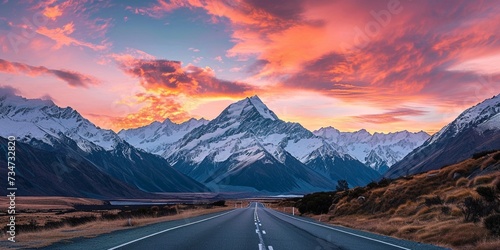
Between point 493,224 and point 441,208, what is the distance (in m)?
12.4

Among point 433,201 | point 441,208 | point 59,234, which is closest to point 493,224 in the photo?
point 441,208

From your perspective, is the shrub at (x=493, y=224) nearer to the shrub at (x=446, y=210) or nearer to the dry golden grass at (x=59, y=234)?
the shrub at (x=446, y=210)

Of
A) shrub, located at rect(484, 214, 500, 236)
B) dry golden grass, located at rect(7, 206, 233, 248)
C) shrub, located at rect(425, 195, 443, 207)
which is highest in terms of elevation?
dry golden grass, located at rect(7, 206, 233, 248)

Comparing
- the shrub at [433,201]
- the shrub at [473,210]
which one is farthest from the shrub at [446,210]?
the shrub at [433,201]

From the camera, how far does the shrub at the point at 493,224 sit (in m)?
20.7

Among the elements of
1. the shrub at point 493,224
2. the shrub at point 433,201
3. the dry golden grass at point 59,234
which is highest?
the dry golden grass at point 59,234

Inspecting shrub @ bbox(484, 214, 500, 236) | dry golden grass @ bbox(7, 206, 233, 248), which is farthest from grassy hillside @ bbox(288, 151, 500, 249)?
dry golden grass @ bbox(7, 206, 233, 248)

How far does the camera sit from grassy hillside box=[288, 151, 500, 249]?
22.6 m

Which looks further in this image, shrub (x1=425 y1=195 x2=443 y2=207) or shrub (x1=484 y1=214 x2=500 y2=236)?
shrub (x1=425 y1=195 x2=443 y2=207)

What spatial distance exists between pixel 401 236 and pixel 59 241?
18.8 m

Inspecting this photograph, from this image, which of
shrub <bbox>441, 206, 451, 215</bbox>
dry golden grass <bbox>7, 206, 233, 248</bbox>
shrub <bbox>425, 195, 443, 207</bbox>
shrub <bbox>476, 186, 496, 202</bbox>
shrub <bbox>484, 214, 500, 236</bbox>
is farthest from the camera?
shrub <bbox>425, 195, 443, 207</bbox>

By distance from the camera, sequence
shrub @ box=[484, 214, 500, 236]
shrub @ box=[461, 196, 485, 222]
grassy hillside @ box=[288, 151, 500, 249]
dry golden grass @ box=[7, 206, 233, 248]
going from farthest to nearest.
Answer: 1. shrub @ box=[461, 196, 485, 222]
2. grassy hillside @ box=[288, 151, 500, 249]
3. dry golden grass @ box=[7, 206, 233, 248]
4. shrub @ box=[484, 214, 500, 236]

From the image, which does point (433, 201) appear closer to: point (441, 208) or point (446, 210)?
point (441, 208)

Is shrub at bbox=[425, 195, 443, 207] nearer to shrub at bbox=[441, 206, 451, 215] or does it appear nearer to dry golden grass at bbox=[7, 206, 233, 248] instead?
shrub at bbox=[441, 206, 451, 215]
